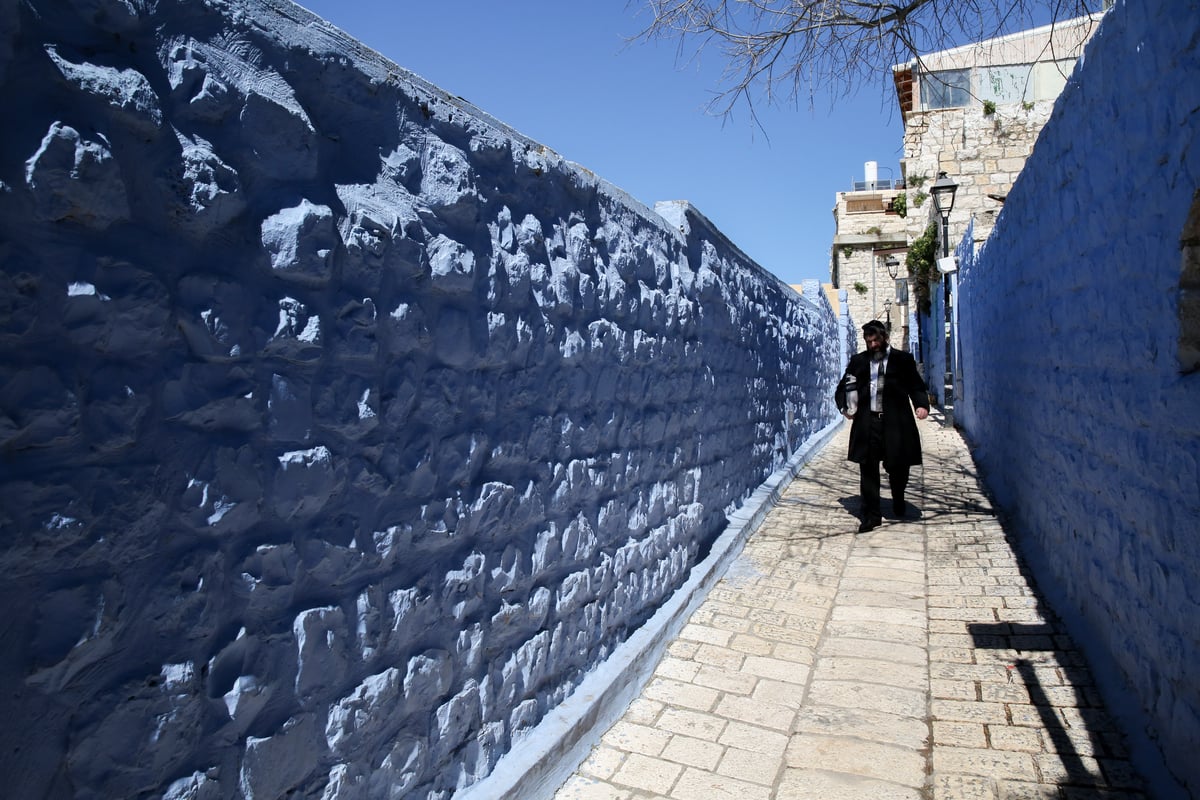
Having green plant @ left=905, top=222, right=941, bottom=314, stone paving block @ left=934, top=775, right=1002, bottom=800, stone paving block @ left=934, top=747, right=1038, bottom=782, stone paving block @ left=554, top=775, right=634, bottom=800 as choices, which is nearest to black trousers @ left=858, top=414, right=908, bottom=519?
stone paving block @ left=934, top=747, right=1038, bottom=782

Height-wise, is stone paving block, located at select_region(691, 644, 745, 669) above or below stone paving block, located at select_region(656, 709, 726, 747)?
above

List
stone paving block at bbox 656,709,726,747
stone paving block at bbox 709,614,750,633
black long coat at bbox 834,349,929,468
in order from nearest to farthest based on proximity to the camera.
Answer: stone paving block at bbox 656,709,726,747, stone paving block at bbox 709,614,750,633, black long coat at bbox 834,349,929,468

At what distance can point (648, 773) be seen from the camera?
2.78 m

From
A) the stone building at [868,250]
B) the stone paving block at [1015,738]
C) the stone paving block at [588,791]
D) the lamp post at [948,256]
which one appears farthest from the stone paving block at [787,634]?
the stone building at [868,250]

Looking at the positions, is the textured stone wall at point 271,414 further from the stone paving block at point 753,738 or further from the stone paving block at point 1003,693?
the stone paving block at point 1003,693

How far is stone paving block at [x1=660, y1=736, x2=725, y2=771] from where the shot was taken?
9.36 feet

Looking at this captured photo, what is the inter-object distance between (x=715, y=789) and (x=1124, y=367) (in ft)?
7.18

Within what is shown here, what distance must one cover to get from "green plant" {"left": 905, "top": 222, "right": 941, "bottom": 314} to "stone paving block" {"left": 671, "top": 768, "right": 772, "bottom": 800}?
15.7 meters

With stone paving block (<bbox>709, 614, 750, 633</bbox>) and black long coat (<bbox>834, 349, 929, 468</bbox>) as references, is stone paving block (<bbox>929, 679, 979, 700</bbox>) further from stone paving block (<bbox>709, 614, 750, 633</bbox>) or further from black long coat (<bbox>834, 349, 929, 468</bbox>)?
black long coat (<bbox>834, 349, 929, 468</bbox>)

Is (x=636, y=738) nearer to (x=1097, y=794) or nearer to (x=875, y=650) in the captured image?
(x=875, y=650)

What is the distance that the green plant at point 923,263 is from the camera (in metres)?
17.6

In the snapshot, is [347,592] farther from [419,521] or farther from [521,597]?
[521,597]

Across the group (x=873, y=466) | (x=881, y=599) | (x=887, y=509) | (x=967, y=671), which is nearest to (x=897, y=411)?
(x=873, y=466)

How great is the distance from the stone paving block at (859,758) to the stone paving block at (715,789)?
0.77 ft
